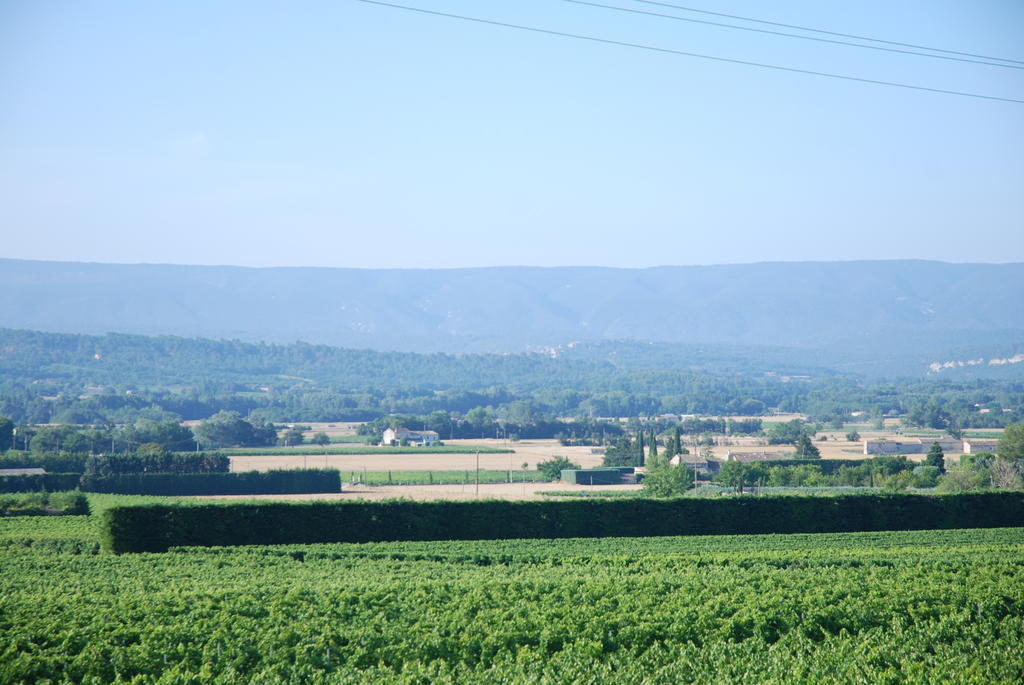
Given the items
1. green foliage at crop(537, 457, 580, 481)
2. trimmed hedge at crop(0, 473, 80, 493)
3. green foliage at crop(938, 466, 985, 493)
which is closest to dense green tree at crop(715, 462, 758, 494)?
green foliage at crop(938, 466, 985, 493)

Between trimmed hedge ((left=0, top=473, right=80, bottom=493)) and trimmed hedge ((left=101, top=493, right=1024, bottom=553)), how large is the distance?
26.3m

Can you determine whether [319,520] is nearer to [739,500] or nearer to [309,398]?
[739,500]

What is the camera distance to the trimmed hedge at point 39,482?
53053 millimetres

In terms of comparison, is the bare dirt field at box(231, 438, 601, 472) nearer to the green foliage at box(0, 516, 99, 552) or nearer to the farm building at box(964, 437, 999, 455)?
the farm building at box(964, 437, 999, 455)

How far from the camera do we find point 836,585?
1914 centimetres

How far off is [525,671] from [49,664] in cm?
638

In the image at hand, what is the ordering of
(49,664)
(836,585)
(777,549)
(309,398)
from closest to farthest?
1. (49,664)
2. (836,585)
3. (777,549)
4. (309,398)

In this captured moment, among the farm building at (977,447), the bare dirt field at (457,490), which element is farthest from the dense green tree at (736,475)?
the farm building at (977,447)

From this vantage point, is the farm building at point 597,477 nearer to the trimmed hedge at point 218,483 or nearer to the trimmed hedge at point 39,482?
the trimmed hedge at point 218,483

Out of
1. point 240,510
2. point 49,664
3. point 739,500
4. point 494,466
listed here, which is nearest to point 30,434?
point 494,466

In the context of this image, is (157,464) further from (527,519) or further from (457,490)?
(527,519)

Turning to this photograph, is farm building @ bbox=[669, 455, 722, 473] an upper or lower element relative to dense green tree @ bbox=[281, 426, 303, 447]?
lower

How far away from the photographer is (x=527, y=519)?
108 feet

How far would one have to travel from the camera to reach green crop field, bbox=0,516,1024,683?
13.7m
